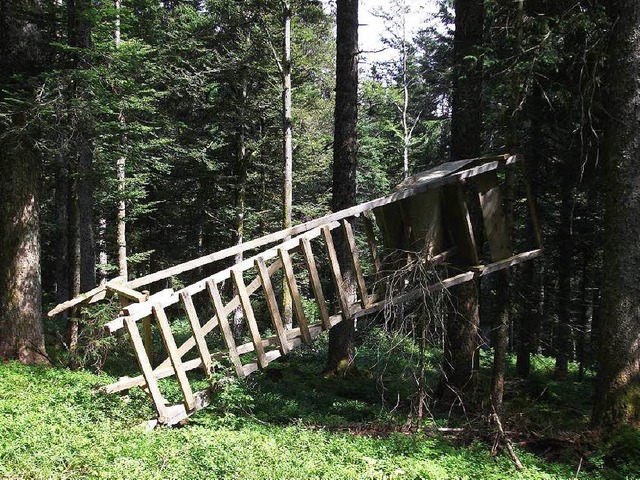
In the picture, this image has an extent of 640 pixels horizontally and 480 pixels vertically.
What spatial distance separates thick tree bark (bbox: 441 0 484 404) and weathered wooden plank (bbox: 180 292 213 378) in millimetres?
4531

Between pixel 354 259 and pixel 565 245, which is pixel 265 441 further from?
pixel 565 245

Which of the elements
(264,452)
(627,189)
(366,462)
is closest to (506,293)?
(627,189)

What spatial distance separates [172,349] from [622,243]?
6.37 metres

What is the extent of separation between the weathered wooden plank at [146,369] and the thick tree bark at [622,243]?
5.99 metres

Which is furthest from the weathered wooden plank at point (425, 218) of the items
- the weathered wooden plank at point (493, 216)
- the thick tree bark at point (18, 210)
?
the thick tree bark at point (18, 210)

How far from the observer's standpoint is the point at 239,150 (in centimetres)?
1978

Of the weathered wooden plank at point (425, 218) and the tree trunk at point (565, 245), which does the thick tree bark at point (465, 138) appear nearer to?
the weathered wooden plank at point (425, 218)

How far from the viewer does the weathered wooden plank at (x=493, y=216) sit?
7.78 m

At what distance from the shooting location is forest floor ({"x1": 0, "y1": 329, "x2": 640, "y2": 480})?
4.79 meters

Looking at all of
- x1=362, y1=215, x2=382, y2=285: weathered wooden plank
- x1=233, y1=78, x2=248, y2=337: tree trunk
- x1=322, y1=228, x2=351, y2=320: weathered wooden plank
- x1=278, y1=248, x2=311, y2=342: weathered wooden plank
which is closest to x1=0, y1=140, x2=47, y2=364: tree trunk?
x1=278, y1=248, x2=311, y2=342: weathered wooden plank

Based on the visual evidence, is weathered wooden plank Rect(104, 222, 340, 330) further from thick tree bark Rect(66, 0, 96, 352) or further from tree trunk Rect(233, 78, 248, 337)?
tree trunk Rect(233, 78, 248, 337)

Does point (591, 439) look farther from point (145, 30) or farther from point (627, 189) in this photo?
point (145, 30)

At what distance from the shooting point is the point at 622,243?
261 inches

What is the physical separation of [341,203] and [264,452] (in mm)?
6839
